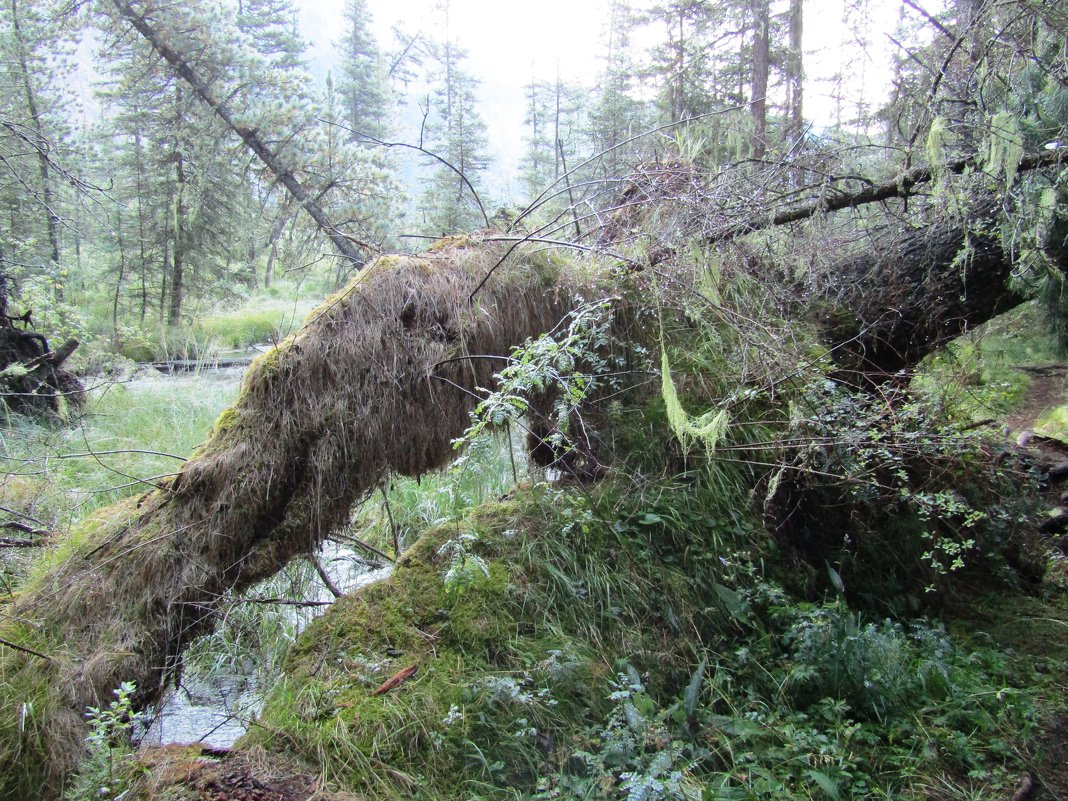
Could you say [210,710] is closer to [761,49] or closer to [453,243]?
[453,243]

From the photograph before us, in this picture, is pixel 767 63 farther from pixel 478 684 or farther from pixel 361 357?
pixel 478 684

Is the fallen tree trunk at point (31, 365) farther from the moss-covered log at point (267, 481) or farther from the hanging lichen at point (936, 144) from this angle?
the hanging lichen at point (936, 144)

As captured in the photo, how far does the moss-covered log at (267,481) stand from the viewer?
2.42 metres

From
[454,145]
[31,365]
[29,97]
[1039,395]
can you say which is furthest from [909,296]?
[454,145]

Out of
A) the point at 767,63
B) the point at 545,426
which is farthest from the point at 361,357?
the point at 767,63

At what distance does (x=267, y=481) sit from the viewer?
2.97 metres

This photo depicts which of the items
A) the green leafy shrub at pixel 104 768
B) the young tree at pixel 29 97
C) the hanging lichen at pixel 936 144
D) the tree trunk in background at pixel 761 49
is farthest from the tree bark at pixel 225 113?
the tree trunk in background at pixel 761 49

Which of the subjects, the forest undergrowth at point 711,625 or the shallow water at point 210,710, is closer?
the forest undergrowth at point 711,625

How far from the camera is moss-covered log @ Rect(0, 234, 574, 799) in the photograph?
2.42 metres

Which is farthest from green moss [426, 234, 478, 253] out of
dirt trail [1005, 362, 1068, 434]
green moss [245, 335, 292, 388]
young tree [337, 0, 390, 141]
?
young tree [337, 0, 390, 141]

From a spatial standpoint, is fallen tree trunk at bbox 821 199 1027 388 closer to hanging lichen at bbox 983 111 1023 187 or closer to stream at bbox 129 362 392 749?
hanging lichen at bbox 983 111 1023 187

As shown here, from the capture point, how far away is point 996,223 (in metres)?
3.85

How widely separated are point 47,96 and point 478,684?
61.8ft

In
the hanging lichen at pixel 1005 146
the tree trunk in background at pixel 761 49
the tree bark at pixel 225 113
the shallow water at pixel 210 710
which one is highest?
the tree trunk in background at pixel 761 49
